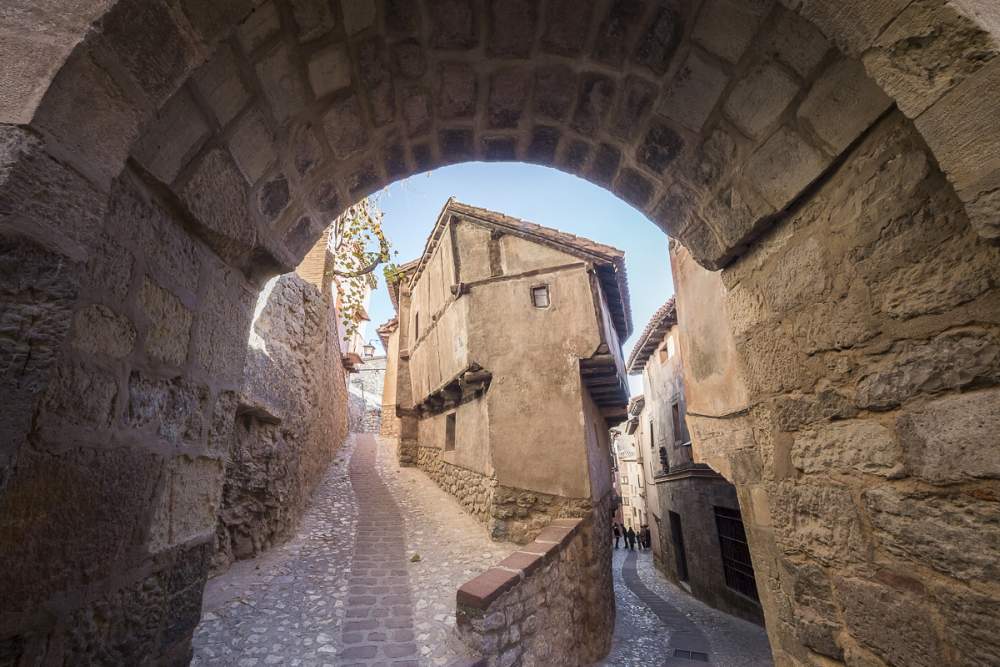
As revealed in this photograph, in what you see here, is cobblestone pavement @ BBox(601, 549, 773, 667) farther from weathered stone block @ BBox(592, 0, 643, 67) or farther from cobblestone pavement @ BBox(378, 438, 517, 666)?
weathered stone block @ BBox(592, 0, 643, 67)

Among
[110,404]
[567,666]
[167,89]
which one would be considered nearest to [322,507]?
[567,666]

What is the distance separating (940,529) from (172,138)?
94.9 inches

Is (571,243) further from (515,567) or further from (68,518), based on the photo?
(68,518)

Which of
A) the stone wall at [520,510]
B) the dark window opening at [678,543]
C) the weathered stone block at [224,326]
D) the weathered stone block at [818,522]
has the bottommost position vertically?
the dark window opening at [678,543]

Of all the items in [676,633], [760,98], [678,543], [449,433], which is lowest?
[676,633]

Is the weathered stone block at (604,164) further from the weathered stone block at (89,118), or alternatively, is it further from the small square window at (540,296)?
the small square window at (540,296)

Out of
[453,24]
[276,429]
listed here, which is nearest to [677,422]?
[276,429]

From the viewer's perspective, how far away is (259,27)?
131cm

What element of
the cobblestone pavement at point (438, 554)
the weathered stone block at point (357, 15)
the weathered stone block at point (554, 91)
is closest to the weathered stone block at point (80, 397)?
the weathered stone block at point (357, 15)

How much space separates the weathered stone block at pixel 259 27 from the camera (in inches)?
49.8

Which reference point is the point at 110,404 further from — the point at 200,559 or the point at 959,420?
the point at 959,420

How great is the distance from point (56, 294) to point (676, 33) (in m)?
1.93

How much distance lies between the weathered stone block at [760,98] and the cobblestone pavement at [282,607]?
14.1 feet

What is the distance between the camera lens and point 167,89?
3.57 feet
